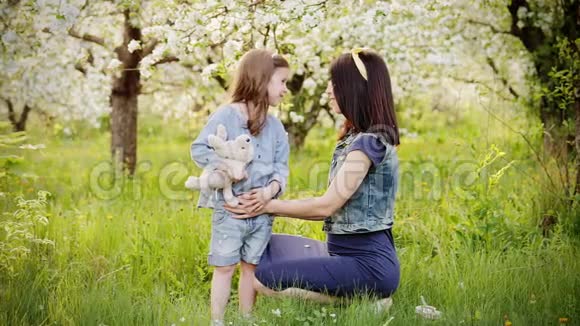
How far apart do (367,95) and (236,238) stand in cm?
95

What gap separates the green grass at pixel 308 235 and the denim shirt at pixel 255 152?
0.58m

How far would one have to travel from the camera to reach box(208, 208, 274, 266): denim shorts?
3.08 metres

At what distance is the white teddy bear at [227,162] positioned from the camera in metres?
3.01

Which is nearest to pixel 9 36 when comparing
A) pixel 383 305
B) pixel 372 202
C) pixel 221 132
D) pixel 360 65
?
pixel 221 132

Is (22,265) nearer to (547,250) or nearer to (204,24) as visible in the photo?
(204,24)

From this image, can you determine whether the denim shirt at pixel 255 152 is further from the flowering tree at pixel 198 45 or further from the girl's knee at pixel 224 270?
the flowering tree at pixel 198 45

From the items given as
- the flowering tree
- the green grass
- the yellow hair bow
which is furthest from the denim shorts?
the flowering tree

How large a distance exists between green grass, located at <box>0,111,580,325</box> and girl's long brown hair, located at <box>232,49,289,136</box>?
3.01 ft

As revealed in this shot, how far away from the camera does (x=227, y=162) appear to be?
3.03 metres

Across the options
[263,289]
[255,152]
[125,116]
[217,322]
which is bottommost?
[217,322]

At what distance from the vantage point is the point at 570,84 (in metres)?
4.50

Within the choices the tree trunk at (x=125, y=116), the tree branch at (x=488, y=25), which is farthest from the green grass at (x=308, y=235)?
the tree branch at (x=488, y=25)

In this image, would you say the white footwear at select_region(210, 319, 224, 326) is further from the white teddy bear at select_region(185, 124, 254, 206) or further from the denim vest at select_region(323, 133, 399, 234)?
the denim vest at select_region(323, 133, 399, 234)

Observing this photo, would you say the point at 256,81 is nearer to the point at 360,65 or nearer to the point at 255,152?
the point at 255,152
